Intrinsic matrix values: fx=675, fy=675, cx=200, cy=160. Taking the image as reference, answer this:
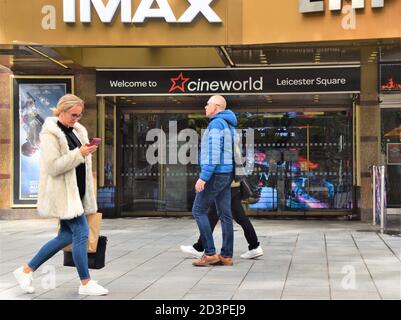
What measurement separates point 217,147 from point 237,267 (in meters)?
1.50

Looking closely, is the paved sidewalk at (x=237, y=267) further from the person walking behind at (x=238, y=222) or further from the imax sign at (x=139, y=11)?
the imax sign at (x=139, y=11)

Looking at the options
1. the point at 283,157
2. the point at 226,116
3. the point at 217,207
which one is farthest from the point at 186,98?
the point at 217,207

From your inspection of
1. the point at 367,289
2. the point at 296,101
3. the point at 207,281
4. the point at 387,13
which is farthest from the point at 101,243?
the point at 296,101

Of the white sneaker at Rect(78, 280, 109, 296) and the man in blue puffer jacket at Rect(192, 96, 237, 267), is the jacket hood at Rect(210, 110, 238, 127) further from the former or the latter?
the white sneaker at Rect(78, 280, 109, 296)

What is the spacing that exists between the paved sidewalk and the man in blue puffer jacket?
246mm

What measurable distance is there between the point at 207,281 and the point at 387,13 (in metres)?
6.10

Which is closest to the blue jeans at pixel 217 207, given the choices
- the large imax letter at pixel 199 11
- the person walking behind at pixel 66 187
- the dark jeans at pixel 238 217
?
the dark jeans at pixel 238 217

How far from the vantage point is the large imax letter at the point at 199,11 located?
11.6m

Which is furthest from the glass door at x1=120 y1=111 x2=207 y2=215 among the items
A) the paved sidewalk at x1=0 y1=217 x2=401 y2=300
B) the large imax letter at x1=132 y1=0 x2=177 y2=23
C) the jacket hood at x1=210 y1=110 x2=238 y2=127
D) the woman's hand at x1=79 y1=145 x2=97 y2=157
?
the woman's hand at x1=79 y1=145 x2=97 y2=157

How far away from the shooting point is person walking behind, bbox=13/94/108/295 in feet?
20.2

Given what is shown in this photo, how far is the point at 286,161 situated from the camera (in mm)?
15023

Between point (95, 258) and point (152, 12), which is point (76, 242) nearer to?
Answer: point (95, 258)
